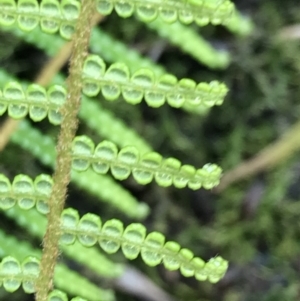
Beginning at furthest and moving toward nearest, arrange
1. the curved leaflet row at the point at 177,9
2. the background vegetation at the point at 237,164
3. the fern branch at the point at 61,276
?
1. the background vegetation at the point at 237,164
2. the fern branch at the point at 61,276
3. the curved leaflet row at the point at 177,9

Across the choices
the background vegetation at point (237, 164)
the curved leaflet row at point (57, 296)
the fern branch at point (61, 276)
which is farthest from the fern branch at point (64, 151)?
the background vegetation at point (237, 164)

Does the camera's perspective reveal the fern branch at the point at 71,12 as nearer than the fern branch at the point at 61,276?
Yes

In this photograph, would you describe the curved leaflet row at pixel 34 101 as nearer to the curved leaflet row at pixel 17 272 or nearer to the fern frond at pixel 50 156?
the curved leaflet row at pixel 17 272

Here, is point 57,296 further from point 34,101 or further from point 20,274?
point 34,101

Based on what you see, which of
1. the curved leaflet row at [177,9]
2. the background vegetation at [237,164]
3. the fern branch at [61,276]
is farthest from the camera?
the background vegetation at [237,164]

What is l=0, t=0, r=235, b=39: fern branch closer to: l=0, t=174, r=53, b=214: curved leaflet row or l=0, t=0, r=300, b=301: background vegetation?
l=0, t=174, r=53, b=214: curved leaflet row

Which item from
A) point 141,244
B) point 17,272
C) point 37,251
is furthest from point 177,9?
point 37,251

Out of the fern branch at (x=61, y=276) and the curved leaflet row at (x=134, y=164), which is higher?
the curved leaflet row at (x=134, y=164)

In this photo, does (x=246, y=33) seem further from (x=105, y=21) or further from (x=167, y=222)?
(x=167, y=222)
